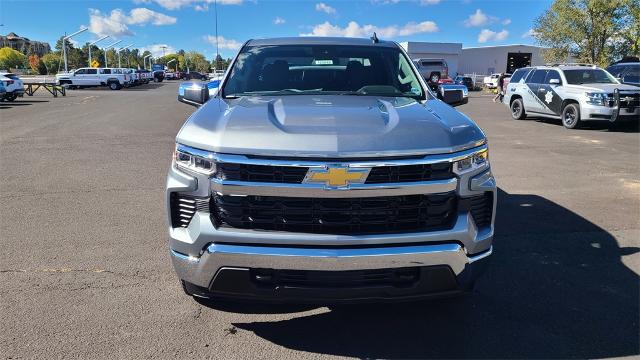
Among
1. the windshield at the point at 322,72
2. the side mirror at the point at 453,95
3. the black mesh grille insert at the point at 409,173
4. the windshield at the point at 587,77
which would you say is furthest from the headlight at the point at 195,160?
the windshield at the point at 587,77

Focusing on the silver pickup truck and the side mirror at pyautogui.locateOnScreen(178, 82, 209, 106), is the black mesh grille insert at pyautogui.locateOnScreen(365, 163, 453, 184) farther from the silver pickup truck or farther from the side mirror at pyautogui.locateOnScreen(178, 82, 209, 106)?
the side mirror at pyautogui.locateOnScreen(178, 82, 209, 106)

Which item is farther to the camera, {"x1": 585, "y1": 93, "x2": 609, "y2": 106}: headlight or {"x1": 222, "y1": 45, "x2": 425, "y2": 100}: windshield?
{"x1": 585, "y1": 93, "x2": 609, "y2": 106}: headlight

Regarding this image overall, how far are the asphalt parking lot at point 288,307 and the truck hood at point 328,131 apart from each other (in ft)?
4.06


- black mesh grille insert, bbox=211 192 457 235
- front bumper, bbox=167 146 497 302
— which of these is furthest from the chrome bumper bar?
black mesh grille insert, bbox=211 192 457 235

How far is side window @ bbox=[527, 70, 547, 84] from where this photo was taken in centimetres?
1584

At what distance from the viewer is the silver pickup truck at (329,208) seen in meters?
2.62

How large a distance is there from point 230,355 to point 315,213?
1039 mm

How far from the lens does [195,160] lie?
2.79m

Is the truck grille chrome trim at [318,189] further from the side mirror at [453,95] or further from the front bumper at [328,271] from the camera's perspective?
the side mirror at [453,95]

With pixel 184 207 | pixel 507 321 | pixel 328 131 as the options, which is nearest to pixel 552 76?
pixel 507 321

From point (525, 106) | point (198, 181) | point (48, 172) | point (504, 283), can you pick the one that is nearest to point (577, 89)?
point (525, 106)

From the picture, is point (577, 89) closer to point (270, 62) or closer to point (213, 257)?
point (270, 62)

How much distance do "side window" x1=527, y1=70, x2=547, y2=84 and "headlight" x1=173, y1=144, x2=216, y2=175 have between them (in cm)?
1529

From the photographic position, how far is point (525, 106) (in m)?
16.8
